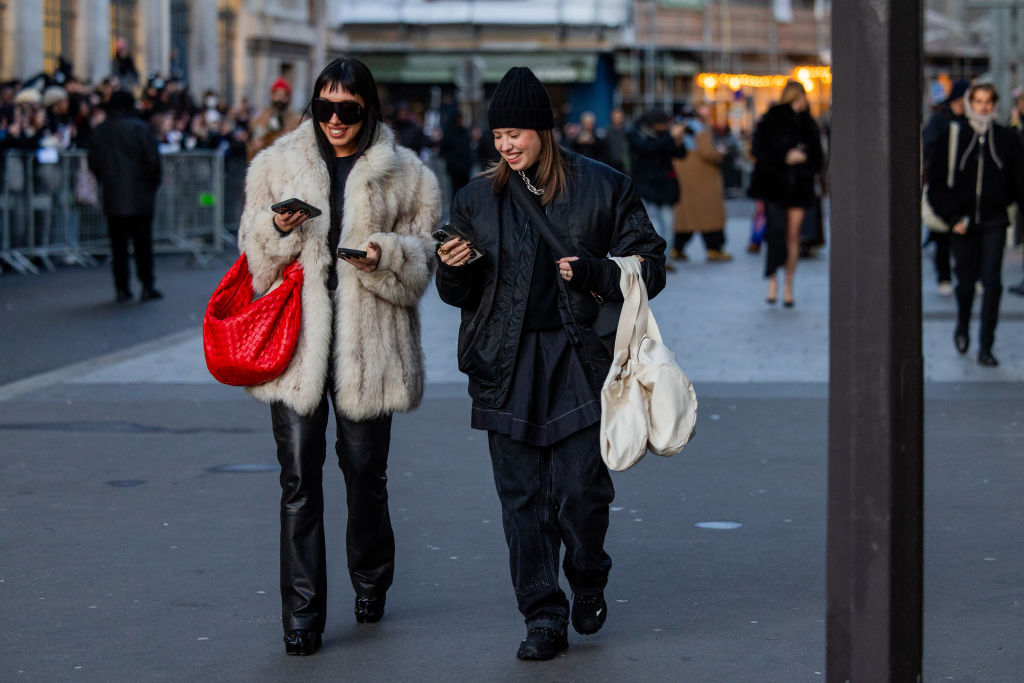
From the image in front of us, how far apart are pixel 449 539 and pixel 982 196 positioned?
549 cm

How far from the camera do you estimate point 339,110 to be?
5184mm

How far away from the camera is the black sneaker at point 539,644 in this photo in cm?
500

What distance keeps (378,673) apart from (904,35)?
2.44 m

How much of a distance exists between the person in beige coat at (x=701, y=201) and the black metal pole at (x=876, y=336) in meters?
17.2

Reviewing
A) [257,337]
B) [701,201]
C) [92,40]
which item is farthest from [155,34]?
[257,337]

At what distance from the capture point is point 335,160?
5.32 meters

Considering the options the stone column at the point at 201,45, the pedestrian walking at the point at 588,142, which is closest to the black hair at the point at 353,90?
the pedestrian walking at the point at 588,142

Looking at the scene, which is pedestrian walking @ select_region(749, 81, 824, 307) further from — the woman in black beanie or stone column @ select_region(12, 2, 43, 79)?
stone column @ select_region(12, 2, 43, 79)

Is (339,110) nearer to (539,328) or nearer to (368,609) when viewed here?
(539,328)

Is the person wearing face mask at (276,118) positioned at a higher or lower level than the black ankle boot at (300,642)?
higher

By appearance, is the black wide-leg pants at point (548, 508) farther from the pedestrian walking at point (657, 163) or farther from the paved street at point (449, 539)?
the pedestrian walking at point (657, 163)

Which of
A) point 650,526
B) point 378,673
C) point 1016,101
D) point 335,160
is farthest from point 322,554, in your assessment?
point 1016,101

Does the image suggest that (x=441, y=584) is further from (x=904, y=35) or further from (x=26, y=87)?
(x=26, y=87)

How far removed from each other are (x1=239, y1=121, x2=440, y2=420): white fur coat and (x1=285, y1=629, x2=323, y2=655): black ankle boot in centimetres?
63
